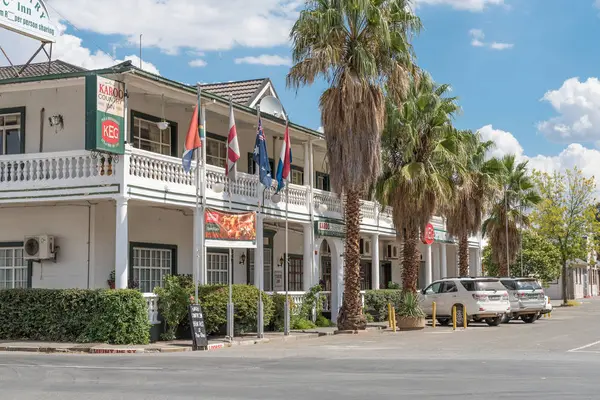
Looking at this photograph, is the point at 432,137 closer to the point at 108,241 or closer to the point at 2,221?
the point at 108,241

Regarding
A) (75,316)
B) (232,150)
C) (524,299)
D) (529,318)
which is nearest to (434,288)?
(524,299)

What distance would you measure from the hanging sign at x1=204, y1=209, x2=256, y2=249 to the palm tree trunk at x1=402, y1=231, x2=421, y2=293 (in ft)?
29.6

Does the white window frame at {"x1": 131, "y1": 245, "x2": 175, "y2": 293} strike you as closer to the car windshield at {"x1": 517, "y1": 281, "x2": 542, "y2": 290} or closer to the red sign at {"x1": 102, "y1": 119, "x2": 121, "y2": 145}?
the red sign at {"x1": 102, "y1": 119, "x2": 121, "y2": 145}

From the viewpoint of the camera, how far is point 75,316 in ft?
69.9

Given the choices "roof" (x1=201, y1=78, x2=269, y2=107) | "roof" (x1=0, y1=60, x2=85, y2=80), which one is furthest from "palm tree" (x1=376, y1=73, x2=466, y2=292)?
"roof" (x1=0, y1=60, x2=85, y2=80)

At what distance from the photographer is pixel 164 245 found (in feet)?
85.9

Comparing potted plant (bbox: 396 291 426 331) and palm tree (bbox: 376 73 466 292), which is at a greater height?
palm tree (bbox: 376 73 466 292)

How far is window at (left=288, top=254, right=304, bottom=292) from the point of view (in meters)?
34.0

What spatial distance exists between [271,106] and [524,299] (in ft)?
41.7

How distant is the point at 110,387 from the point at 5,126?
1497cm

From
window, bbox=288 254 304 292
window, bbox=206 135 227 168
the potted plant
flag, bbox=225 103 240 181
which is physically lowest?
the potted plant

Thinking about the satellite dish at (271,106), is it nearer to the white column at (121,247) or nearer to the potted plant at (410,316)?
the potted plant at (410,316)

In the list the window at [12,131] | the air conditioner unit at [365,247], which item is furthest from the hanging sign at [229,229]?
the air conditioner unit at [365,247]

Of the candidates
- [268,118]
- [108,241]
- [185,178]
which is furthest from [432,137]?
[108,241]
